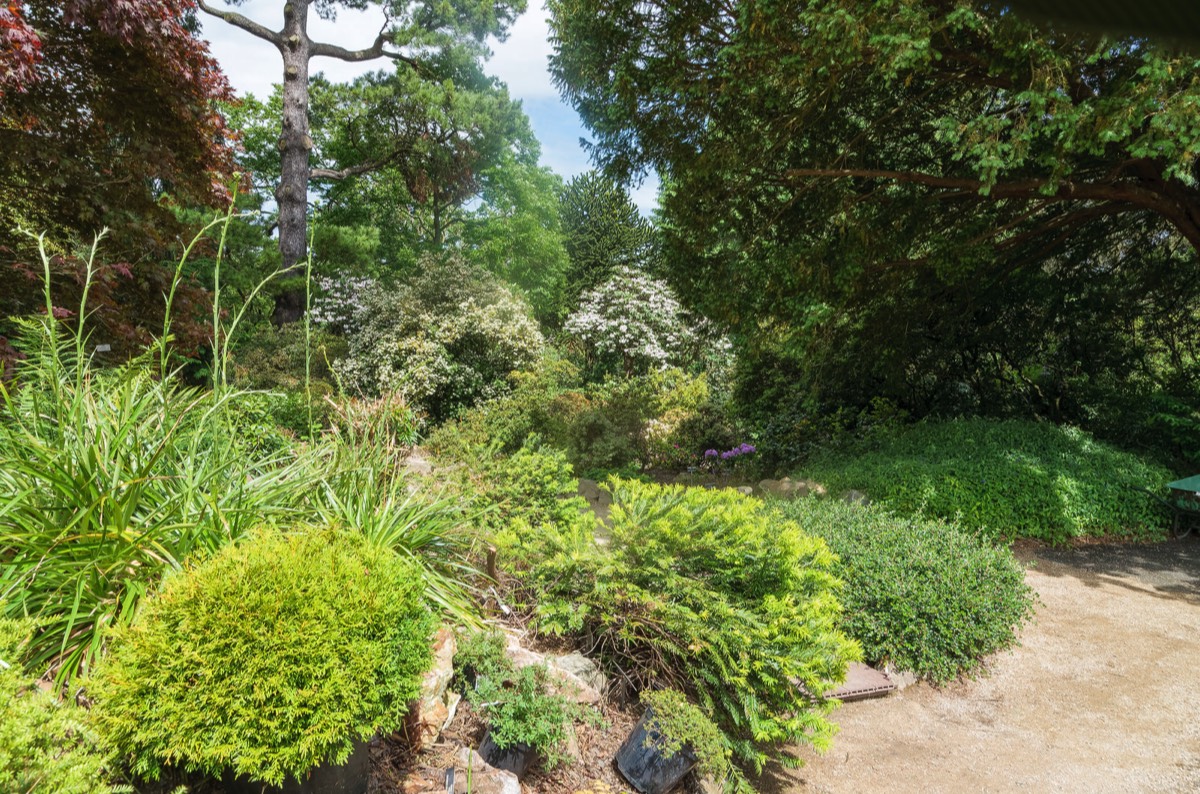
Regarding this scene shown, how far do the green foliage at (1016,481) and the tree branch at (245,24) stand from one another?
441 inches

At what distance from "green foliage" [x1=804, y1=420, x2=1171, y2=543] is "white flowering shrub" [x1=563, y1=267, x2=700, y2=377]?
618 centimetres

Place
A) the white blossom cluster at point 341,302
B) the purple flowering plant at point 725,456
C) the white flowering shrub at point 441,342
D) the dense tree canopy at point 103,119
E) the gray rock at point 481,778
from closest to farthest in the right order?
the gray rock at point 481,778, the dense tree canopy at point 103,119, the purple flowering plant at point 725,456, the white flowering shrub at point 441,342, the white blossom cluster at point 341,302

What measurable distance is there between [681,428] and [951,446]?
13.0ft

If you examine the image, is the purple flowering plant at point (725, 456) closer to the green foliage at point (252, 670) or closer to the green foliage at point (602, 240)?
the green foliage at point (252, 670)

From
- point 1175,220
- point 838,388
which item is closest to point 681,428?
point 838,388

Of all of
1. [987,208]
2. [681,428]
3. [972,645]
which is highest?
[987,208]

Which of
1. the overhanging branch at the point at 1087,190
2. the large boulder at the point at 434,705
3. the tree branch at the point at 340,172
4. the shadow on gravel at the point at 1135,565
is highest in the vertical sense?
the tree branch at the point at 340,172

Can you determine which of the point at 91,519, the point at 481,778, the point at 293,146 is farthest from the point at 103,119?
the point at 293,146

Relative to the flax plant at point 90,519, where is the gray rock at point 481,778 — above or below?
below

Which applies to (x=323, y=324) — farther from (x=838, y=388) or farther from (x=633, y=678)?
(x=633, y=678)

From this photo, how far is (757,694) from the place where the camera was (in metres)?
3.12

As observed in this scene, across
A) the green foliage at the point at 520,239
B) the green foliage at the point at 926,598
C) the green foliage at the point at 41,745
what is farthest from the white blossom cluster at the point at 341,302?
the green foliage at the point at 41,745

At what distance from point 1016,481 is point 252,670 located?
22.6ft

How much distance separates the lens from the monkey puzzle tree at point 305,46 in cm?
1188
